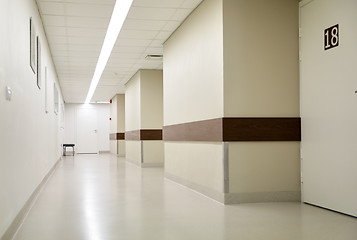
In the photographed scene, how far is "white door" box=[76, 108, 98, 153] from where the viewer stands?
26344mm

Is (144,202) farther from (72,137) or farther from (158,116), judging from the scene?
(72,137)

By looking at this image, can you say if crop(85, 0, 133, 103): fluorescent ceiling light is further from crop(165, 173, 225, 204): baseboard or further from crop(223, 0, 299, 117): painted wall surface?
crop(165, 173, 225, 204): baseboard

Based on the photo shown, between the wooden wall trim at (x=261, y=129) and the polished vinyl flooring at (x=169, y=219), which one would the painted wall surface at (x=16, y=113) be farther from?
the wooden wall trim at (x=261, y=129)

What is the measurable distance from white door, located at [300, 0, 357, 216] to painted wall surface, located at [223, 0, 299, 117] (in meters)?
0.18

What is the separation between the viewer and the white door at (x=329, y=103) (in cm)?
484

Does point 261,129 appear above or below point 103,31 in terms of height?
below

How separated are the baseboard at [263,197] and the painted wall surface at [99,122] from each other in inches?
865

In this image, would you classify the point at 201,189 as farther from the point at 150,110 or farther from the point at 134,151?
the point at 134,151

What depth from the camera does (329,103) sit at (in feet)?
17.2

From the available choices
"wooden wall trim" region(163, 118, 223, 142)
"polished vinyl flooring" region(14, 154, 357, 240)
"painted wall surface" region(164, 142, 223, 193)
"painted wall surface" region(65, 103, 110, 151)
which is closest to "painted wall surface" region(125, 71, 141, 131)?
"wooden wall trim" region(163, 118, 223, 142)

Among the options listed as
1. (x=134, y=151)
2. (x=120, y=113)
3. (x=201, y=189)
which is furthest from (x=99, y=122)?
(x=201, y=189)

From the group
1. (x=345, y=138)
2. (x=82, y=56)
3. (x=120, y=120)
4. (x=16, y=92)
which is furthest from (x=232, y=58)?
(x=120, y=120)

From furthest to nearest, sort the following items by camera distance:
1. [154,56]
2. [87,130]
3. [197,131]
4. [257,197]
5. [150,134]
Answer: [87,130] < [150,134] < [154,56] < [197,131] < [257,197]

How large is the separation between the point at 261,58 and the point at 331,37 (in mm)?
1086
